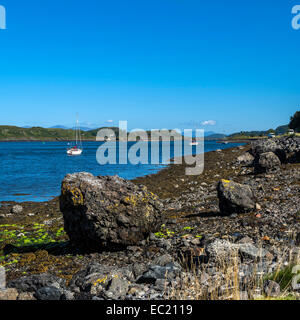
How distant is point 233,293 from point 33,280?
555 cm

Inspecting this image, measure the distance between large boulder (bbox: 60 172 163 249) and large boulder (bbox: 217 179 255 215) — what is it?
4098 mm

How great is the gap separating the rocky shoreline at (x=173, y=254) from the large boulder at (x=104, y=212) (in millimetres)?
58

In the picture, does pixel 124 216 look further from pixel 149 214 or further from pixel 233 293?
pixel 233 293

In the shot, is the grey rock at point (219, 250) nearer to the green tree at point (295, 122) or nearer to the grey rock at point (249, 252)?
the grey rock at point (249, 252)

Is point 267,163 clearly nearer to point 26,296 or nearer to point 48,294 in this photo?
point 48,294

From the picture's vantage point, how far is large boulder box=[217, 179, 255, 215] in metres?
14.6

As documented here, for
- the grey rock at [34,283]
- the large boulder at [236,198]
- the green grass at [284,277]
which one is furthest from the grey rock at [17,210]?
the green grass at [284,277]

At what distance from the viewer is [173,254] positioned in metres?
10.9

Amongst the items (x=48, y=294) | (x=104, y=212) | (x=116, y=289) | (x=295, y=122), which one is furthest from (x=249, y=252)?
(x=295, y=122)

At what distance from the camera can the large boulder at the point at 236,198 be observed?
14.6m

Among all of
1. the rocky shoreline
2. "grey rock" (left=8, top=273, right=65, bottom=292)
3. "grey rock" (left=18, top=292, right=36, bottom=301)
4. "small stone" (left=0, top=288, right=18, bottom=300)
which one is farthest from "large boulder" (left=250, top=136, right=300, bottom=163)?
"small stone" (left=0, top=288, right=18, bottom=300)

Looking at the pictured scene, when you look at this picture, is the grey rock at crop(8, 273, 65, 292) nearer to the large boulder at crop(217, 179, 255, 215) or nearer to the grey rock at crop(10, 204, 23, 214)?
the large boulder at crop(217, 179, 255, 215)

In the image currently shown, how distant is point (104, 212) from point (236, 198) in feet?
21.4

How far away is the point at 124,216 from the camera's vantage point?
1196 centimetres
